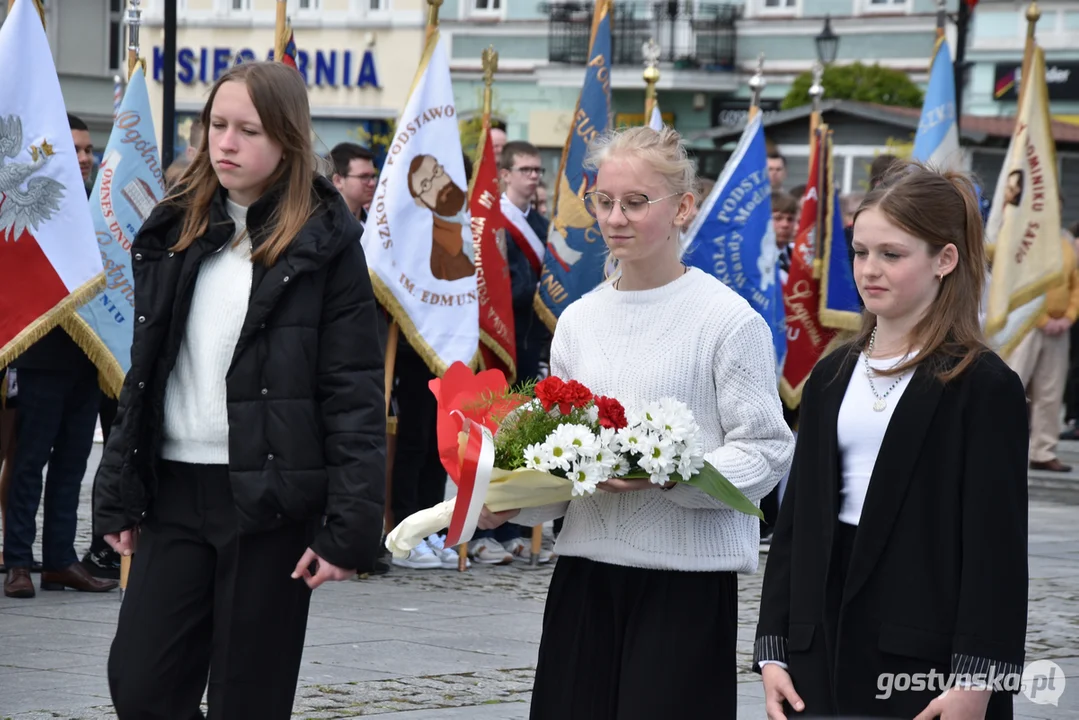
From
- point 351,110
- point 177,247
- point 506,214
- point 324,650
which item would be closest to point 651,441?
point 177,247

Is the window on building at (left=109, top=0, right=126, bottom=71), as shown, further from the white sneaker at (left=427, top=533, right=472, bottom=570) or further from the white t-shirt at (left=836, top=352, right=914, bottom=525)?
the white t-shirt at (left=836, top=352, right=914, bottom=525)

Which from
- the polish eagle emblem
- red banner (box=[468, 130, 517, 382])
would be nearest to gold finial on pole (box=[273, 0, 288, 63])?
the polish eagle emblem

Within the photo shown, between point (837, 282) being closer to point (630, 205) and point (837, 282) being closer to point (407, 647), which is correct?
point (407, 647)

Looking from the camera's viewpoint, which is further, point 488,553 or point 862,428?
point 488,553

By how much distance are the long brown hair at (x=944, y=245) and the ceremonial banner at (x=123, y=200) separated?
5.57 m

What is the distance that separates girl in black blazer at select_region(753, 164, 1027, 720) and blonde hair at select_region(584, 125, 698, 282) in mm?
666

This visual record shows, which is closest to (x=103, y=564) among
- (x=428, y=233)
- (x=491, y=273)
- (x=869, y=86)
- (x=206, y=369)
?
(x=428, y=233)

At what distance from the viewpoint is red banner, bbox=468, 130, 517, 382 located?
10.2m

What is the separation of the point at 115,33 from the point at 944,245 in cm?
3786

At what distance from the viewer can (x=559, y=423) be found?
4031mm

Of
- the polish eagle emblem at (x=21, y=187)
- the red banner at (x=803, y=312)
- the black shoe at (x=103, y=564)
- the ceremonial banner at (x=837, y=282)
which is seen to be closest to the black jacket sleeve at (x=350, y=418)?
the polish eagle emblem at (x=21, y=187)

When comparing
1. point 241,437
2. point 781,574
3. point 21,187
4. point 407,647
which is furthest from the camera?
point 21,187

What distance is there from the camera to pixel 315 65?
126ft

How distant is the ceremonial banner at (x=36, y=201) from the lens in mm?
8062
